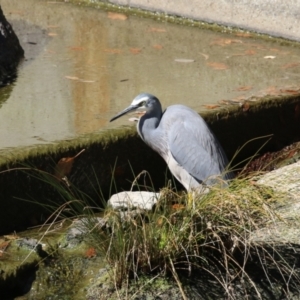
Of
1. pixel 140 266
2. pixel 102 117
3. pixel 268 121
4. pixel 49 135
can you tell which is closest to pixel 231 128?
pixel 268 121

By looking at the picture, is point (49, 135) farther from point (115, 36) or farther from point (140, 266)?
point (115, 36)

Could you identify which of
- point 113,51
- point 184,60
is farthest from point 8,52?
point 184,60

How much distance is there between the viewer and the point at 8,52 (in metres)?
6.49

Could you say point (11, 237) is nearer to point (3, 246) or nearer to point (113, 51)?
point (3, 246)

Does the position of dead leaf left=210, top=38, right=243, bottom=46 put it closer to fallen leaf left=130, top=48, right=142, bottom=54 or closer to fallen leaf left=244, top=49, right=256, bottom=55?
fallen leaf left=244, top=49, right=256, bottom=55

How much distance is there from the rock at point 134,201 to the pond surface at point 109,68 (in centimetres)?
68

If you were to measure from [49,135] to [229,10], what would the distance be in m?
3.59

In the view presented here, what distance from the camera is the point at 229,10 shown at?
817cm

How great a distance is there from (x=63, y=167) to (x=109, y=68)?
1838 mm

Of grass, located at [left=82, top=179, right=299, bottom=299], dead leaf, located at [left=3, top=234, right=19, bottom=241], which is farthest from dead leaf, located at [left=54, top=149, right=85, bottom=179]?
grass, located at [left=82, top=179, right=299, bottom=299]

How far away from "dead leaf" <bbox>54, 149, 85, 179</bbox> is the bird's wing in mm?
576

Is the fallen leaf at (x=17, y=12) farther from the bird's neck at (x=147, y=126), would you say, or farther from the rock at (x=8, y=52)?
the bird's neck at (x=147, y=126)

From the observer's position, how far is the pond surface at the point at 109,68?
5445 mm

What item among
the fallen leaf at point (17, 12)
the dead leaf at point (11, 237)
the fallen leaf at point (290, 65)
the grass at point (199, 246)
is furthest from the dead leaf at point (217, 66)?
the grass at point (199, 246)
